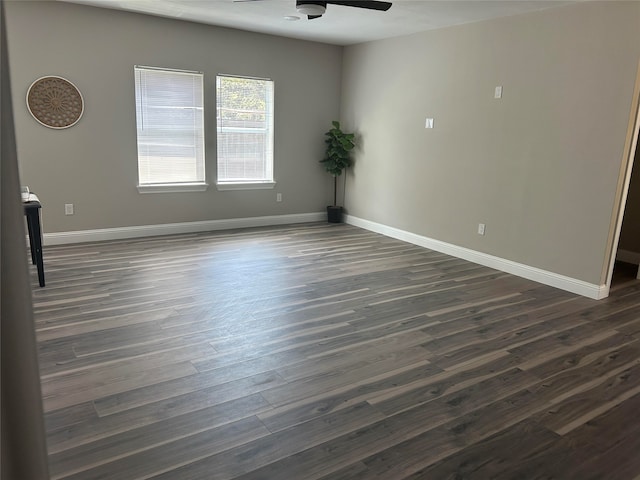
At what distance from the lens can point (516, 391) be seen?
2.67 metres

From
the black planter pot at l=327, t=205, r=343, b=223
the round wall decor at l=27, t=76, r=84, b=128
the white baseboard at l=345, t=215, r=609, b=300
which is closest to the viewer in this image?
the white baseboard at l=345, t=215, r=609, b=300

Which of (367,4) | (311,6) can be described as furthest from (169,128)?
(367,4)

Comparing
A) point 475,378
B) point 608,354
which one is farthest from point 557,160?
point 475,378

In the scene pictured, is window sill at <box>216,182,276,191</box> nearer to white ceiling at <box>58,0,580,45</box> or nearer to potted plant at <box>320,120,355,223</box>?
potted plant at <box>320,120,355,223</box>

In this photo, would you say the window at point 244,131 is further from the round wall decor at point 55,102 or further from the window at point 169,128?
→ the round wall decor at point 55,102

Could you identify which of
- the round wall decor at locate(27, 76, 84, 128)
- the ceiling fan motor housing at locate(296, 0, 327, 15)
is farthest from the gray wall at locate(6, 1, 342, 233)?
the ceiling fan motor housing at locate(296, 0, 327, 15)

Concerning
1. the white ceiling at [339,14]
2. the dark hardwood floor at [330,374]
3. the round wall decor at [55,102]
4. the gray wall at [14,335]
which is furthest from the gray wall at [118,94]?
the gray wall at [14,335]

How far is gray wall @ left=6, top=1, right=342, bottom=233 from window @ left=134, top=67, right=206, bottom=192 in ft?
0.33

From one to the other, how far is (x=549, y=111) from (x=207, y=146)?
13.0 feet

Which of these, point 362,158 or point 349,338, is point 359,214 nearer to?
point 362,158

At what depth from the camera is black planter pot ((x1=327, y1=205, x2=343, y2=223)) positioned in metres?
7.18

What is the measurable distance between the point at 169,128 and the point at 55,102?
4.03ft

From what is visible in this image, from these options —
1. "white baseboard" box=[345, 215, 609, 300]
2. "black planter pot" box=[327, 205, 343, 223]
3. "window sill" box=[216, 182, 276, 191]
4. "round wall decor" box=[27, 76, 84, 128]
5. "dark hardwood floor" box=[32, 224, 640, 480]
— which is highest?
"round wall decor" box=[27, 76, 84, 128]

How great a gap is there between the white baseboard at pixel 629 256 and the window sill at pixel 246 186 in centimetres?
439
